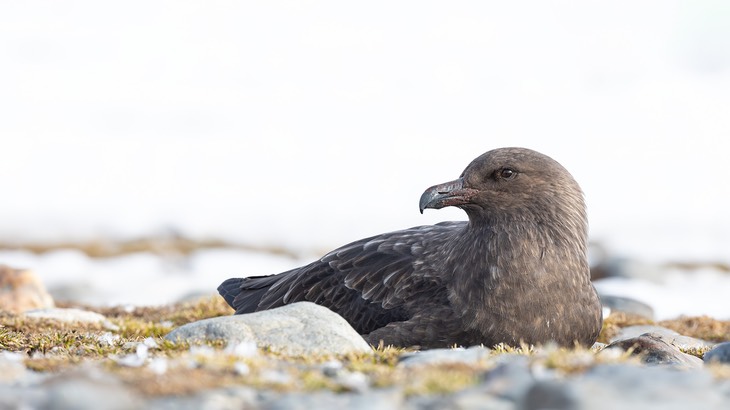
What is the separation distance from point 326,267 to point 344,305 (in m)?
0.59

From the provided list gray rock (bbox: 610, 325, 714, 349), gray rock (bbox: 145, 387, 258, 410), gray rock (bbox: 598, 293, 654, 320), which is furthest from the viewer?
gray rock (bbox: 598, 293, 654, 320)

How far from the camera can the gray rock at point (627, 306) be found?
1381 cm

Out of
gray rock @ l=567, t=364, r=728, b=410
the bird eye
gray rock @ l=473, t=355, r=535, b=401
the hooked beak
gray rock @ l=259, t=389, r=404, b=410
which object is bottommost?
gray rock @ l=567, t=364, r=728, b=410

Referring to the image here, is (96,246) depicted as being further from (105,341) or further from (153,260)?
(105,341)

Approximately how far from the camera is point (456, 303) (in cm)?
822

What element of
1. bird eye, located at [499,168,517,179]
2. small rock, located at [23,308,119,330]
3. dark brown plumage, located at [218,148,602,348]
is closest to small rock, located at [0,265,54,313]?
small rock, located at [23,308,119,330]

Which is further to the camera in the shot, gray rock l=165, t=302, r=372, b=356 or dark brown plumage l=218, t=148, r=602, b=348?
dark brown plumage l=218, t=148, r=602, b=348

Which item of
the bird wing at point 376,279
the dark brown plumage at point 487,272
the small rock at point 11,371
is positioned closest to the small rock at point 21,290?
the bird wing at point 376,279

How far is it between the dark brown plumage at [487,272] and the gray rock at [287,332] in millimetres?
1431

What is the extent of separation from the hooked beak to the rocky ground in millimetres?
1509

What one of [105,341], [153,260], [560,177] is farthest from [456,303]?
[153,260]

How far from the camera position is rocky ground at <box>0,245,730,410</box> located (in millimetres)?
4281

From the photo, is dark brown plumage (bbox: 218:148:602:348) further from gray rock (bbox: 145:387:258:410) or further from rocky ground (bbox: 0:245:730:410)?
gray rock (bbox: 145:387:258:410)

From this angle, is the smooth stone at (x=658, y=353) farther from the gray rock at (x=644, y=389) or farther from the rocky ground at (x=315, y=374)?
the gray rock at (x=644, y=389)
